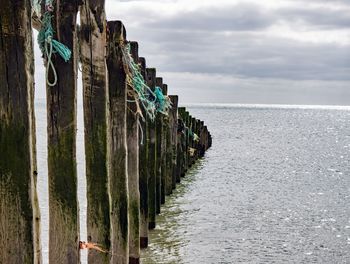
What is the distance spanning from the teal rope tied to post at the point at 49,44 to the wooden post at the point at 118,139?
1.66m

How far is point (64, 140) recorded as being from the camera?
5.39 metres

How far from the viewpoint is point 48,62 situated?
524 cm

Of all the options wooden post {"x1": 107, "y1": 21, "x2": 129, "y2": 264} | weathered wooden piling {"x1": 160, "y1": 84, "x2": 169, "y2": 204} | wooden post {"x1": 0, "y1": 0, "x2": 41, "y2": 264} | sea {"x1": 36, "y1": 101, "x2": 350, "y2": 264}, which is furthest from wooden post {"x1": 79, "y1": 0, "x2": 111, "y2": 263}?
weathered wooden piling {"x1": 160, "y1": 84, "x2": 169, "y2": 204}

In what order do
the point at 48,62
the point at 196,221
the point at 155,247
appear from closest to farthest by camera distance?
the point at 48,62 → the point at 155,247 → the point at 196,221

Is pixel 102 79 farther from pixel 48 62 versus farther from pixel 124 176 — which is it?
pixel 124 176

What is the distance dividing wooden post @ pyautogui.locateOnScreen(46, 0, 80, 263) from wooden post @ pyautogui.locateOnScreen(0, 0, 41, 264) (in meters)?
0.73

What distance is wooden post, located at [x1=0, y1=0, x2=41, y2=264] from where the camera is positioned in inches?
172

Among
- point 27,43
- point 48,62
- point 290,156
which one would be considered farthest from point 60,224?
point 290,156

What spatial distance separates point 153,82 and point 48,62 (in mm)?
6430

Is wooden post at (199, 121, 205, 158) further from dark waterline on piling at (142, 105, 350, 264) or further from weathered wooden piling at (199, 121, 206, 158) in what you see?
dark waterline on piling at (142, 105, 350, 264)

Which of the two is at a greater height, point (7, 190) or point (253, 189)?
point (7, 190)

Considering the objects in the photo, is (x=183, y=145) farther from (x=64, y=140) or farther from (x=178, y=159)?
(x=64, y=140)

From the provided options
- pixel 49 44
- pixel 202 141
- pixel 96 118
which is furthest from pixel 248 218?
pixel 202 141

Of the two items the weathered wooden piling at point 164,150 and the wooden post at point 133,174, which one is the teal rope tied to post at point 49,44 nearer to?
the wooden post at point 133,174
